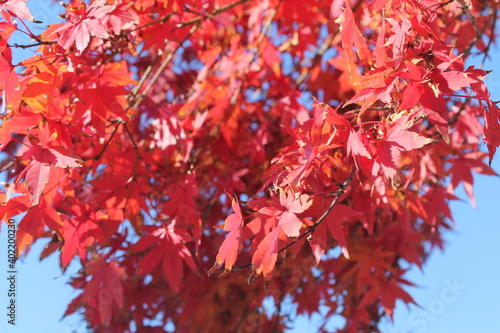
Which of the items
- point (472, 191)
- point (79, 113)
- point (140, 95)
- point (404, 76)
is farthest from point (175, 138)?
point (472, 191)

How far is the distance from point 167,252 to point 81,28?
0.56 metres

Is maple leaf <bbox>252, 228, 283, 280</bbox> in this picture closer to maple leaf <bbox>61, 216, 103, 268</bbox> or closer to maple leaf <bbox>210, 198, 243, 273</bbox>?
maple leaf <bbox>210, 198, 243, 273</bbox>

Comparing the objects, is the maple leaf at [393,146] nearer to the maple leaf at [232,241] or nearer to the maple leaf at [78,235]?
the maple leaf at [232,241]

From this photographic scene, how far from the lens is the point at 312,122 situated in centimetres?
100

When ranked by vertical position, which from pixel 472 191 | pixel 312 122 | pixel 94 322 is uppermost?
pixel 472 191

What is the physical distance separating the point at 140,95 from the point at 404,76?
87cm

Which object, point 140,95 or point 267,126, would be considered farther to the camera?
point 267,126

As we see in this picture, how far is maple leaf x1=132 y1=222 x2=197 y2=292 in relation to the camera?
128 centimetres

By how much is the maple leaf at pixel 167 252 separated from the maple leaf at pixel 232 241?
320 mm

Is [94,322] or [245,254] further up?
[245,254]

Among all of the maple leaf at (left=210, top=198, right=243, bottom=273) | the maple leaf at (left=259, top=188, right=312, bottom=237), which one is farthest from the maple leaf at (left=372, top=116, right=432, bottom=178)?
the maple leaf at (left=210, top=198, right=243, bottom=273)

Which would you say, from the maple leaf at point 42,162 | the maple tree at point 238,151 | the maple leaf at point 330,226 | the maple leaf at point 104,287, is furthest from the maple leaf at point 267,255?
the maple leaf at point 104,287

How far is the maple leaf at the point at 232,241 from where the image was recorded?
0.97 m

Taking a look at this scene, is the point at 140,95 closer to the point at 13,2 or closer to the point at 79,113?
the point at 79,113
